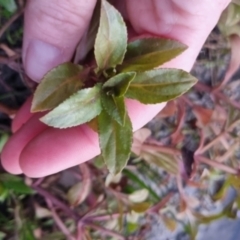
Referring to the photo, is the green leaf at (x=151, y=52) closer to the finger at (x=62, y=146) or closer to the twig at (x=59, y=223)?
the finger at (x=62, y=146)

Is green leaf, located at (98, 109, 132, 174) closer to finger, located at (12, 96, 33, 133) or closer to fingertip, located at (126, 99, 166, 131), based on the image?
fingertip, located at (126, 99, 166, 131)

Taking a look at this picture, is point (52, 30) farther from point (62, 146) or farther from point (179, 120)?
point (179, 120)

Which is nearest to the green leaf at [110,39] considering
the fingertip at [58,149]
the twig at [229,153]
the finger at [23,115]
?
the fingertip at [58,149]

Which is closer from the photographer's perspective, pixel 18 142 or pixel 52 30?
pixel 52 30

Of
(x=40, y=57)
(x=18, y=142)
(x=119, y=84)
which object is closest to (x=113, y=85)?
(x=119, y=84)

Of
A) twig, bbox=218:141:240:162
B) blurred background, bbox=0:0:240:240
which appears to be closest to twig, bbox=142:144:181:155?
blurred background, bbox=0:0:240:240
